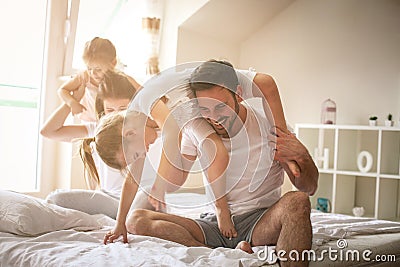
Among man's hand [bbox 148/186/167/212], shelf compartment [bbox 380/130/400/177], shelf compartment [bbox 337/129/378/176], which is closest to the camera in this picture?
man's hand [bbox 148/186/167/212]

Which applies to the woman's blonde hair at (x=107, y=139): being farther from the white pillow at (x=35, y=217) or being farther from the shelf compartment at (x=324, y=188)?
the shelf compartment at (x=324, y=188)

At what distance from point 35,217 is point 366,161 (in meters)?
2.69

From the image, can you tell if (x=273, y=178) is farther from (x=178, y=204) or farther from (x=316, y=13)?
(x=316, y=13)

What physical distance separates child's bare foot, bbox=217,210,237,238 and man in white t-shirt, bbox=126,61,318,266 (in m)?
0.02

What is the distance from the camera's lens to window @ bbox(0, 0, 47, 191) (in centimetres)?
387

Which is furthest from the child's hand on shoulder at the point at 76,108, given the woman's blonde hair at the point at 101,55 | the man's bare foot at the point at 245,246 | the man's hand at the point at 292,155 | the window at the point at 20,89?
the man's bare foot at the point at 245,246

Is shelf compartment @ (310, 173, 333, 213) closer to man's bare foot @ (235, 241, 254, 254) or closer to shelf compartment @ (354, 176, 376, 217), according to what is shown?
shelf compartment @ (354, 176, 376, 217)

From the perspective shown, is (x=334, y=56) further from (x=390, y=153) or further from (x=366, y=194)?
(x=366, y=194)

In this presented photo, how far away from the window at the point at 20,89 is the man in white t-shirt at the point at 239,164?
6.63 feet

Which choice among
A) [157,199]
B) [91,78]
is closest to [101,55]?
[91,78]

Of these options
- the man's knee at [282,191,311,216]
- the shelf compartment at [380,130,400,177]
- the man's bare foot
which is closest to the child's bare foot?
the man's bare foot

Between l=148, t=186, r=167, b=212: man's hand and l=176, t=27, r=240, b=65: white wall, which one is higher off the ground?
l=176, t=27, r=240, b=65: white wall

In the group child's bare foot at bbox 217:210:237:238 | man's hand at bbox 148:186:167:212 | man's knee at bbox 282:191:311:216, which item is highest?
man's knee at bbox 282:191:311:216

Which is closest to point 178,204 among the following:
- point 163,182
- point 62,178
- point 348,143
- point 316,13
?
point 163,182
